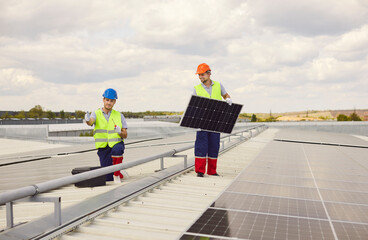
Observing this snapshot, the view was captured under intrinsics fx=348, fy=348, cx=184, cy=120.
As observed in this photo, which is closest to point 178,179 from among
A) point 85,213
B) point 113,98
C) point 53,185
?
point 113,98

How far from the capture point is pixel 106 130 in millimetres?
7652

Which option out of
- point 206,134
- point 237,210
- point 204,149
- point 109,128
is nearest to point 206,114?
point 206,134

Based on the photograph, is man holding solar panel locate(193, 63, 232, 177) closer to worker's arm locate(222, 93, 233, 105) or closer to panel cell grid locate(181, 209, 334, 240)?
worker's arm locate(222, 93, 233, 105)

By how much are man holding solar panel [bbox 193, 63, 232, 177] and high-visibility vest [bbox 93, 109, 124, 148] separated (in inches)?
75.7

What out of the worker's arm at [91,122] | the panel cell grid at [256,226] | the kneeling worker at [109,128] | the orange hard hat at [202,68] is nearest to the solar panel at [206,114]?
the orange hard hat at [202,68]

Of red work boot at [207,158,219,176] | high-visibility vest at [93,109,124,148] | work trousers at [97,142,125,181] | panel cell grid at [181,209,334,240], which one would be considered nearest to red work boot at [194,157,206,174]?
red work boot at [207,158,219,176]

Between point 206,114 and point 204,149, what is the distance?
32.9 inches

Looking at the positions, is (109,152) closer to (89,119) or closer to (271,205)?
(89,119)

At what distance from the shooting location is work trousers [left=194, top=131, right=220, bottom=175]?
8320 millimetres

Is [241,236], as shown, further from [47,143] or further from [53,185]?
[47,143]

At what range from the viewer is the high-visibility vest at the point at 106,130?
7.59 m

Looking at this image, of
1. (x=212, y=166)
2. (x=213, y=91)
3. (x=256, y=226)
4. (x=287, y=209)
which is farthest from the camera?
(x=212, y=166)

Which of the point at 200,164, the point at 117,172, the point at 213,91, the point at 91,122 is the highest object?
the point at 213,91

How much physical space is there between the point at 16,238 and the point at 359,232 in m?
4.10
